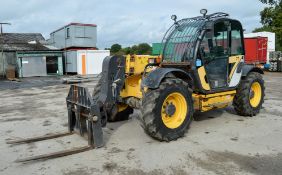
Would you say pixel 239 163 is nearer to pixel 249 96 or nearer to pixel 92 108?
pixel 92 108

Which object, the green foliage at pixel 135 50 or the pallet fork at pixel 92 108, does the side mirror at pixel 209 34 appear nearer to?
the green foliage at pixel 135 50

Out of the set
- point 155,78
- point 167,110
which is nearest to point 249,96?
point 167,110

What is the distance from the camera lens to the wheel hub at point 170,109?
6221 millimetres

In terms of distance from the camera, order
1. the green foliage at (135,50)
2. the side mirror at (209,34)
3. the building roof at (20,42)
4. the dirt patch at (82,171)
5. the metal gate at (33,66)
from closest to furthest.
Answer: the dirt patch at (82,171), the side mirror at (209,34), the green foliage at (135,50), the metal gate at (33,66), the building roof at (20,42)

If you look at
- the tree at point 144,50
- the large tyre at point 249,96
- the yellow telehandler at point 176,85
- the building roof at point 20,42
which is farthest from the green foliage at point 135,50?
the building roof at point 20,42

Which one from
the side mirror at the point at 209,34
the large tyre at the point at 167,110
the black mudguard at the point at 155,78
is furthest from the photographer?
the side mirror at the point at 209,34

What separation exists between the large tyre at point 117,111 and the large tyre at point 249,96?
8.83ft

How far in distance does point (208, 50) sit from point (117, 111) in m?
2.42

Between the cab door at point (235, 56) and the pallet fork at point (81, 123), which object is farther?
the cab door at point (235, 56)

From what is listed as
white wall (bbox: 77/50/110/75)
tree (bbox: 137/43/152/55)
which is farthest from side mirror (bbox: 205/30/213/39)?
white wall (bbox: 77/50/110/75)

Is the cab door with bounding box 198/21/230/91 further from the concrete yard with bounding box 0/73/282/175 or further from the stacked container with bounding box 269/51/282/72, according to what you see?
the stacked container with bounding box 269/51/282/72

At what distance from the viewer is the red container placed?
24750 mm

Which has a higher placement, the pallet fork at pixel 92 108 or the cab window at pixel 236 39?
the cab window at pixel 236 39

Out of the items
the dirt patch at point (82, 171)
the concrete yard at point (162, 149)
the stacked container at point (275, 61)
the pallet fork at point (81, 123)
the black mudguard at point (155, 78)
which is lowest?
the dirt patch at point (82, 171)
